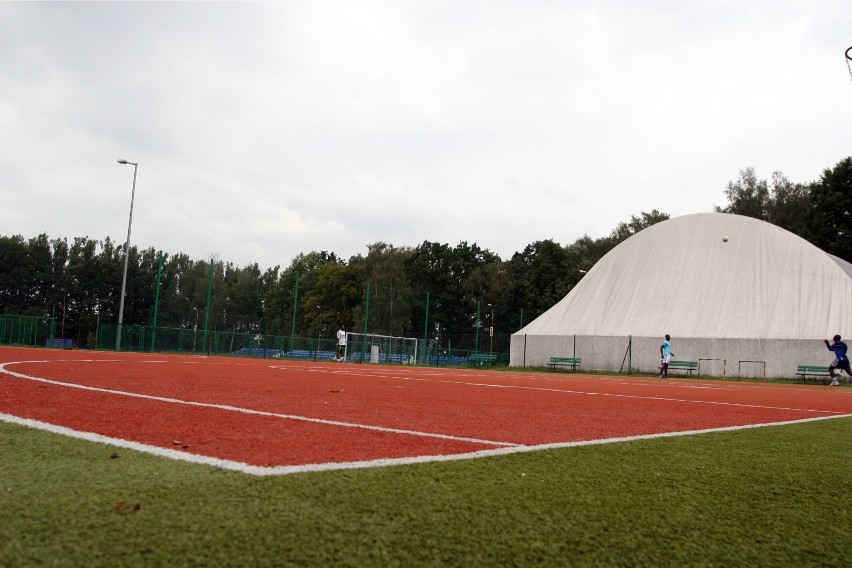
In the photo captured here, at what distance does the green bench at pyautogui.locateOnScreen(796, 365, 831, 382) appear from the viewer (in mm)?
24812

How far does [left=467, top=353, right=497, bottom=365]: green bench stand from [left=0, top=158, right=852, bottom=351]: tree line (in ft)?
5.07

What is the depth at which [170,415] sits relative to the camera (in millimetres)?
4559

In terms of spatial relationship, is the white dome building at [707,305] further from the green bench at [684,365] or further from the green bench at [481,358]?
the green bench at [481,358]

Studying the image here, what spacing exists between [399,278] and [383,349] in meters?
34.3

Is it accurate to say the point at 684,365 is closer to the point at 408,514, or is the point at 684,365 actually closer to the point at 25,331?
the point at 408,514

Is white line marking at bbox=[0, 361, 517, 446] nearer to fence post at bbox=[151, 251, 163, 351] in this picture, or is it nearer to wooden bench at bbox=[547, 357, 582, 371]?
fence post at bbox=[151, 251, 163, 351]

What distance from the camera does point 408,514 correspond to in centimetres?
227

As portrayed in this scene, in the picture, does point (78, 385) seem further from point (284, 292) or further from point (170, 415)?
point (284, 292)

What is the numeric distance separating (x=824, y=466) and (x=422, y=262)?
68.3 m

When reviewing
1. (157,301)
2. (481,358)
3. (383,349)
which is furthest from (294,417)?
(481,358)

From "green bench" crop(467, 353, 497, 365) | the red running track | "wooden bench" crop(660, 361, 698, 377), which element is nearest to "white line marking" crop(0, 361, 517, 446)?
the red running track

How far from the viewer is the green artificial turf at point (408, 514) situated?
6.05 ft

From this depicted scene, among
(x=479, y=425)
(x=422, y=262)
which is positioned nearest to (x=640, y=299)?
(x=479, y=425)

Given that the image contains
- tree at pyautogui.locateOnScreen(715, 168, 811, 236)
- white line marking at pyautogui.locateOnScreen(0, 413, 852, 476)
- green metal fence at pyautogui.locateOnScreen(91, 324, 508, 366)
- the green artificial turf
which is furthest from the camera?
tree at pyautogui.locateOnScreen(715, 168, 811, 236)
